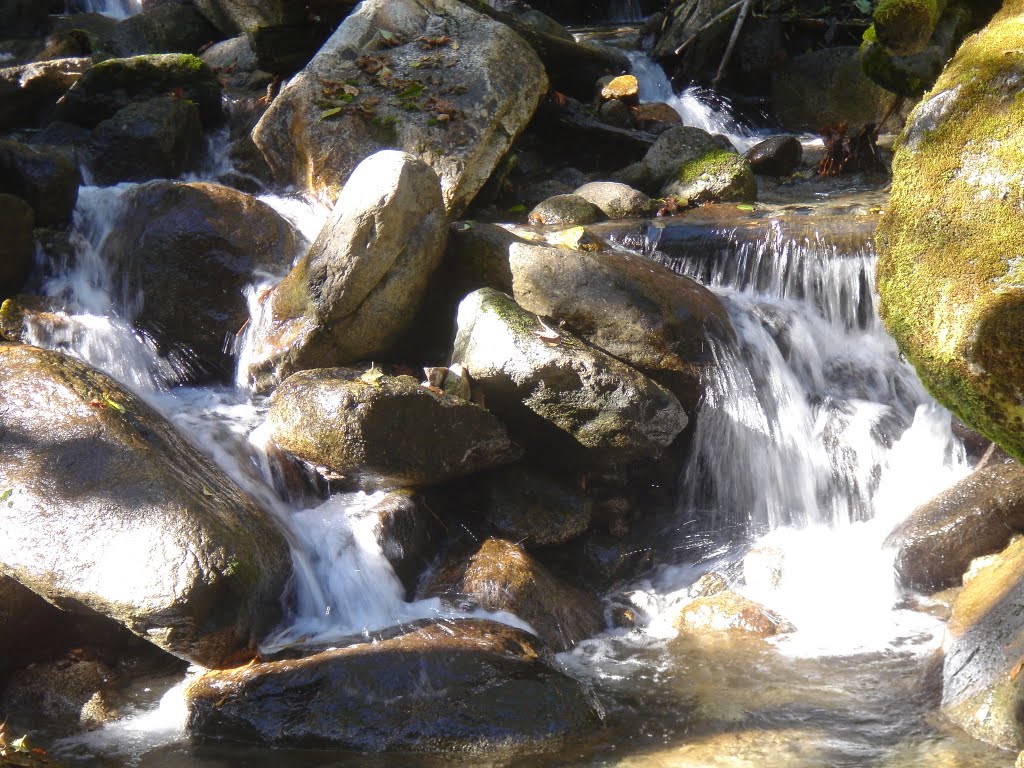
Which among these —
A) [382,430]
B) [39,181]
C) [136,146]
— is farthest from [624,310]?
[136,146]

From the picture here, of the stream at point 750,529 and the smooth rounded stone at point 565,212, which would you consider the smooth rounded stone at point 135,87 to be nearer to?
the stream at point 750,529

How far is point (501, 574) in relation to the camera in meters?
5.28

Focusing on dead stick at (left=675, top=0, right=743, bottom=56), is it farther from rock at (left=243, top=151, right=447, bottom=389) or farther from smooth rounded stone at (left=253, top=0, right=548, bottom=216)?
rock at (left=243, top=151, right=447, bottom=389)

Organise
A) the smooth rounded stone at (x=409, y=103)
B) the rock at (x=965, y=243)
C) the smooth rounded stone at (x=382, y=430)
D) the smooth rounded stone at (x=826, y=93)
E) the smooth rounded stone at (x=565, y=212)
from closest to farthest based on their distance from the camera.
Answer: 1. the rock at (x=965, y=243)
2. the smooth rounded stone at (x=382, y=430)
3. the smooth rounded stone at (x=409, y=103)
4. the smooth rounded stone at (x=565, y=212)
5. the smooth rounded stone at (x=826, y=93)

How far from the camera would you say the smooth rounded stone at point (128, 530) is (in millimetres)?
4289

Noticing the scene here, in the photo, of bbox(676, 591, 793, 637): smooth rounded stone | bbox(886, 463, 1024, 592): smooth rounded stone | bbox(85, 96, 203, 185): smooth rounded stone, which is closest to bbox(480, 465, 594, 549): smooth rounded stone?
bbox(676, 591, 793, 637): smooth rounded stone

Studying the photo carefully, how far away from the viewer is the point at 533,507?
19.6 ft

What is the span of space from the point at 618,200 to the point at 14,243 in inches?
197

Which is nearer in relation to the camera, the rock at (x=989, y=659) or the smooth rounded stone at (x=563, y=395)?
the rock at (x=989, y=659)

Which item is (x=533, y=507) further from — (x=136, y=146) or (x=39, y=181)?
(x=136, y=146)

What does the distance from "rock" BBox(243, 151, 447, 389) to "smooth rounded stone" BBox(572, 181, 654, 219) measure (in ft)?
8.74

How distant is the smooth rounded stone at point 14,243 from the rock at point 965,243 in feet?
20.8

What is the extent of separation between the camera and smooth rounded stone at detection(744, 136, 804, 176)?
10.3 meters

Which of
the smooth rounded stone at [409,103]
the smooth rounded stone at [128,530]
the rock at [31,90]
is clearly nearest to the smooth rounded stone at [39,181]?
the smooth rounded stone at [409,103]
